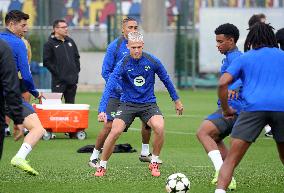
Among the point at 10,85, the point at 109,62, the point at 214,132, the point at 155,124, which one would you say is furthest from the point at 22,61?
the point at 10,85

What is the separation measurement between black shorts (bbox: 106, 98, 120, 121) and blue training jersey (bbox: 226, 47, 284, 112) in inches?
204

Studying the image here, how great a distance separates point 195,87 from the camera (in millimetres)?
40812

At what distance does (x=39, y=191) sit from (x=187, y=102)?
66.7ft

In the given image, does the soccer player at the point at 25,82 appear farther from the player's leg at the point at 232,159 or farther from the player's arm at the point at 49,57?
the player's arm at the point at 49,57

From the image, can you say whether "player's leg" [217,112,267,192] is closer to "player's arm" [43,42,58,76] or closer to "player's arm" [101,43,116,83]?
"player's arm" [101,43,116,83]

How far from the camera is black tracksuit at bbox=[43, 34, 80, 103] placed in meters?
23.0

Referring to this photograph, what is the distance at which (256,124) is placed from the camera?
38.3 ft

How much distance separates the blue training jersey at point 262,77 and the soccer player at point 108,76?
4.83 meters

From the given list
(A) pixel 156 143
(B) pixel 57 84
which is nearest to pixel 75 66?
(B) pixel 57 84

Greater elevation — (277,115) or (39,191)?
(277,115)

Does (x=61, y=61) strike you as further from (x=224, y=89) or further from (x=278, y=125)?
(x=278, y=125)

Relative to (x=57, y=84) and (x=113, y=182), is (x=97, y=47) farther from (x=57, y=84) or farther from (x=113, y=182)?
(x=113, y=182)

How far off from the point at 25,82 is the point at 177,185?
320cm

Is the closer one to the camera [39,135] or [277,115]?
[277,115]
